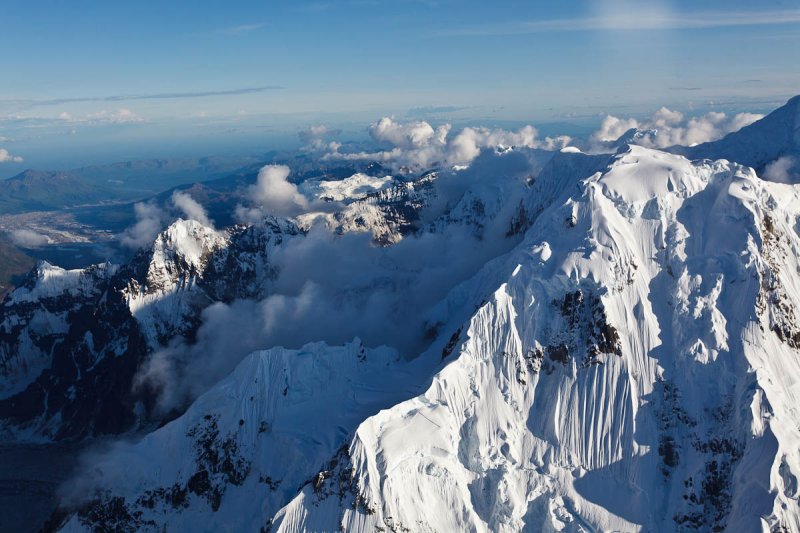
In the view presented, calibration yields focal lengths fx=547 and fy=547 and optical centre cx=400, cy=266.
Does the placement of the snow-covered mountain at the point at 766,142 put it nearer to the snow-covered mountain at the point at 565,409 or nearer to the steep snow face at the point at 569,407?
the snow-covered mountain at the point at 565,409

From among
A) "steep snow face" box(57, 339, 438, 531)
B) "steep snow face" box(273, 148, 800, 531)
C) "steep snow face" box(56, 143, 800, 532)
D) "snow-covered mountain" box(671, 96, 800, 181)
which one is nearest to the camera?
"steep snow face" box(273, 148, 800, 531)

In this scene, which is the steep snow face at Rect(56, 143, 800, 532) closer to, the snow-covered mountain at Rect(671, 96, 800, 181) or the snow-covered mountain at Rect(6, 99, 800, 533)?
the snow-covered mountain at Rect(6, 99, 800, 533)

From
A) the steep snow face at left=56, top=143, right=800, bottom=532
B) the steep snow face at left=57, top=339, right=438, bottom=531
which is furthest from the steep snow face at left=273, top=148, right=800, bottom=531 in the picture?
the steep snow face at left=57, top=339, right=438, bottom=531

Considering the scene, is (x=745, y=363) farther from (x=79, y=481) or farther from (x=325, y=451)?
(x=79, y=481)

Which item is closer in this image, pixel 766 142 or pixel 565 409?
pixel 565 409

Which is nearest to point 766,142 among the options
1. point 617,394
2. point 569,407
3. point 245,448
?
point 617,394

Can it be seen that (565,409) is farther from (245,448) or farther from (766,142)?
(766,142)

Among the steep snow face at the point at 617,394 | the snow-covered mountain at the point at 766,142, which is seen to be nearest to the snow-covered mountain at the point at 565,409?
the steep snow face at the point at 617,394
